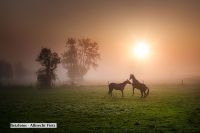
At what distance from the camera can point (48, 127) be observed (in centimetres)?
1314

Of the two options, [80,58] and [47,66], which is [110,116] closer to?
[47,66]

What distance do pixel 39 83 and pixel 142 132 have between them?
23.8 m

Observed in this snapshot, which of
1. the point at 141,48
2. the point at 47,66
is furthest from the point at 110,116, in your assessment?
the point at 141,48

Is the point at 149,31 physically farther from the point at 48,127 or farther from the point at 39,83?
the point at 48,127

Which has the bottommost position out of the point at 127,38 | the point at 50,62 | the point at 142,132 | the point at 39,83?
the point at 142,132

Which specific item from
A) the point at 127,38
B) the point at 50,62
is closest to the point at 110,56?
the point at 127,38

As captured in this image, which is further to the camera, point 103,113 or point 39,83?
point 39,83

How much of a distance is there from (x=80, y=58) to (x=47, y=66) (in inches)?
263

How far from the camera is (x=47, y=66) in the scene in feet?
112

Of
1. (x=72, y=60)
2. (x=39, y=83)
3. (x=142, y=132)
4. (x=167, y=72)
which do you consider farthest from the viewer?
(x=167, y=72)

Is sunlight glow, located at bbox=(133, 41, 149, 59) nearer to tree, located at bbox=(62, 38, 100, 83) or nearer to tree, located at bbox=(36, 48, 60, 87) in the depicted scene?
tree, located at bbox=(62, 38, 100, 83)

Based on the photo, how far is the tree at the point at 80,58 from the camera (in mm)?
38656

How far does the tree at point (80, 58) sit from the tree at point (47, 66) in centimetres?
450

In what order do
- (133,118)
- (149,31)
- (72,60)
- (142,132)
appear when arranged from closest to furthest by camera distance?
(142,132) → (133,118) → (149,31) → (72,60)
